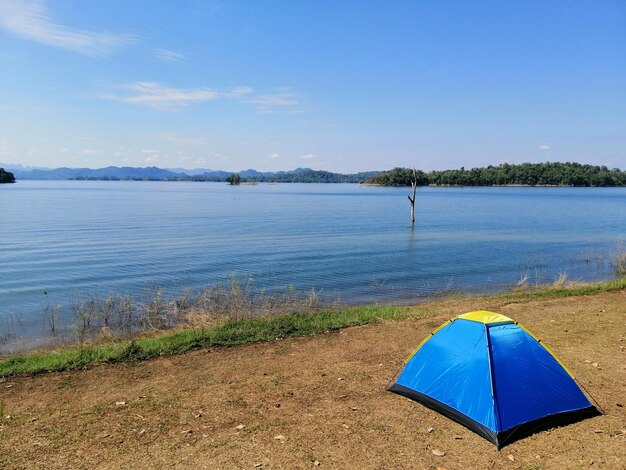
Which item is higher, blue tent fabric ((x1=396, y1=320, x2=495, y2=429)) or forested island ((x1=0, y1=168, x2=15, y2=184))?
forested island ((x1=0, y1=168, x2=15, y2=184))

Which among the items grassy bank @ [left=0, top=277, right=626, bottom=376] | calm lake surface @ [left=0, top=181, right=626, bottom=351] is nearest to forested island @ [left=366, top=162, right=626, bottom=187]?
calm lake surface @ [left=0, top=181, right=626, bottom=351]

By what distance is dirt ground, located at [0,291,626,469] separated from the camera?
6301 mm

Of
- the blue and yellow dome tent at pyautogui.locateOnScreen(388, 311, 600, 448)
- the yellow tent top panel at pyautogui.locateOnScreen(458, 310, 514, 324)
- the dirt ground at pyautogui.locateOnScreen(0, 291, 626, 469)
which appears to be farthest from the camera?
the yellow tent top panel at pyautogui.locateOnScreen(458, 310, 514, 324)

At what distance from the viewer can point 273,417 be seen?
7.52m

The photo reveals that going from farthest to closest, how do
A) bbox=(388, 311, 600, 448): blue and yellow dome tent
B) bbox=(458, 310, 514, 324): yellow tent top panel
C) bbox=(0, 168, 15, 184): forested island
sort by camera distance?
bbox=(0, 168, 15, 184): forested island < bbox=(458, 310, 514, 324): yellow tent top panel < bbox=(388, 311, 600, 448): blue and yellow dome tent

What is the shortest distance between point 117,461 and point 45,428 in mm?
1790

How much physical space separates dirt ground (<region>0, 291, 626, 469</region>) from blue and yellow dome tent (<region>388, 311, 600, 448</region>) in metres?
0.21

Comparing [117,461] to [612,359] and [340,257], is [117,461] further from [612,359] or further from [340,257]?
[340,257]

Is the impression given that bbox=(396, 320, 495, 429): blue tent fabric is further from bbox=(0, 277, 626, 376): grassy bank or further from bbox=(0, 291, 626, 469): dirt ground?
bbox=(0, 277, 626, 376): grassy bank

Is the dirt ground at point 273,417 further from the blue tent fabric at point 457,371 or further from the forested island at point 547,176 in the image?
the forested island at point 547,176

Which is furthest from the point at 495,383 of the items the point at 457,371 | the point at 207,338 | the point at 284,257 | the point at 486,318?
the point at 284,257

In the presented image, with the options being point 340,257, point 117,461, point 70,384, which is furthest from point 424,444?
point 340,257

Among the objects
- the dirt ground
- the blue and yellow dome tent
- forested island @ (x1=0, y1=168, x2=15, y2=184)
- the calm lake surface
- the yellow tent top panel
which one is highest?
forested island @ (x1=0, y1=168, x2=15, y2=184)

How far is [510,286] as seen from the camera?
21453 millimetres
